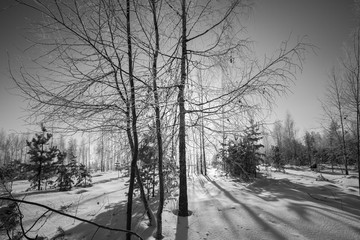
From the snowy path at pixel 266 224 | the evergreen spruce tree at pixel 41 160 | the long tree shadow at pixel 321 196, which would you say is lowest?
the long tree shadow at pixel 321 196

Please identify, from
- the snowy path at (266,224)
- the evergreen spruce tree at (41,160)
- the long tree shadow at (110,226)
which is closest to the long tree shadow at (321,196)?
the snowy path at (266,224)

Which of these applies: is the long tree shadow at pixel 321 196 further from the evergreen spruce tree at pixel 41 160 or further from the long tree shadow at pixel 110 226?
the evergreen spruce tree at pixel 41 160

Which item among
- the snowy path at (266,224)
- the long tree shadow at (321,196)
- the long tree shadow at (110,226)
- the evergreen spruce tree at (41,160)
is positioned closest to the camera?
the snowy path at (266,224)

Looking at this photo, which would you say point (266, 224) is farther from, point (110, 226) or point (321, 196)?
point (321, 196)

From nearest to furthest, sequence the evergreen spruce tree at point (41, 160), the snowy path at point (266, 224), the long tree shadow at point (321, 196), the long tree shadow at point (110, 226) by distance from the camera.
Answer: the snowy path at point (266, 224), the long tree shadow at point (110, 226), the long tree shadow at point (321, 196), the evergreen spruce tree at point (41, 160)

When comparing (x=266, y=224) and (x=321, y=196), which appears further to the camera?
(x=321, y=196)

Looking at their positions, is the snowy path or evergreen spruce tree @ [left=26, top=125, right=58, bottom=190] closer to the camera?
the snowy path

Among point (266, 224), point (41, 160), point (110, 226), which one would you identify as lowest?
point (110, 226)

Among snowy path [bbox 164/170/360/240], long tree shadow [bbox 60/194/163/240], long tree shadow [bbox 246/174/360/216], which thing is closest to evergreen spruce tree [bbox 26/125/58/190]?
long tree shadow [bbox 60/194/163/240]

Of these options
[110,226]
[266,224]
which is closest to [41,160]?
[110,226]

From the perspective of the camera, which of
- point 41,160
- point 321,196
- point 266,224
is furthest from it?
point 41,160

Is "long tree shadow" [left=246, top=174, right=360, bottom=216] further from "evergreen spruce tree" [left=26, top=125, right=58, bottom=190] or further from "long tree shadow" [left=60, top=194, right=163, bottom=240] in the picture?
"evergreen spruce tree" [left=26, top=125, right=58, bottom=190]

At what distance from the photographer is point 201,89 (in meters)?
2.46

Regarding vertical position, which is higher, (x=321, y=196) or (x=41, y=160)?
(x=41, y=160)
